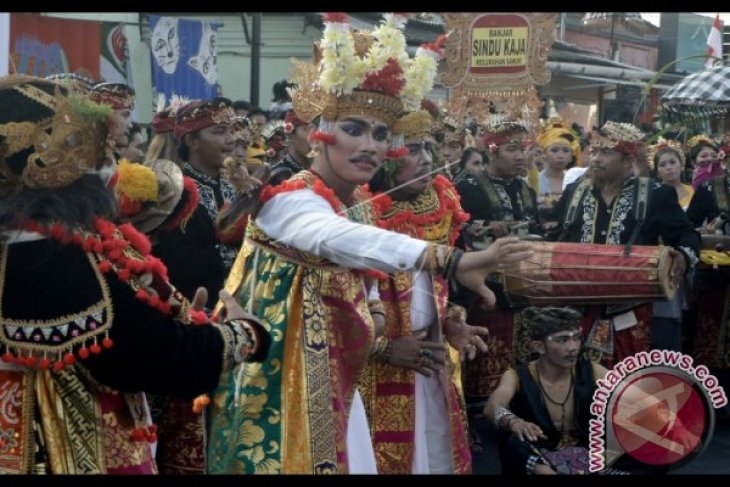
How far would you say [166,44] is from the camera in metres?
11.5

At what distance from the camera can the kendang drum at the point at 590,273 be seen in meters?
7.10

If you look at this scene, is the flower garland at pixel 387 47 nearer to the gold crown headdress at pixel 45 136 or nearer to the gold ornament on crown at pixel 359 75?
the gold ornament on crown at pixel 359 75

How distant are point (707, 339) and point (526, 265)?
286 centimetres

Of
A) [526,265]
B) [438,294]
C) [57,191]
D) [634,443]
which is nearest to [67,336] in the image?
[57,191]

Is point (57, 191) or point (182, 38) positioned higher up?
point (182, 38)

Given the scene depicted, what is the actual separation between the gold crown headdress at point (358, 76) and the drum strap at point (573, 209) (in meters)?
3.50

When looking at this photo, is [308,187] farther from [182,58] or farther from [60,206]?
[182,58]

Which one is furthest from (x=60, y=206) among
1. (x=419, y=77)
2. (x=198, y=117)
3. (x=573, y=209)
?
(x=573, y=209)

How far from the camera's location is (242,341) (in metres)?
3.57

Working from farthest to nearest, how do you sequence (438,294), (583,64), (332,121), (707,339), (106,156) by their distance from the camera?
(583,64), (707,339), (438,294), (332,121), (106,156)

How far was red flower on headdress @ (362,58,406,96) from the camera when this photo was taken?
443cm

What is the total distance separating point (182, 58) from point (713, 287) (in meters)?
5.31

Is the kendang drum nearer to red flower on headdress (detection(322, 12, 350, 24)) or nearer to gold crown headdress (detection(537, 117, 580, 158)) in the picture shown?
red flower on headdress (detection(322, 12, 350, 24))
